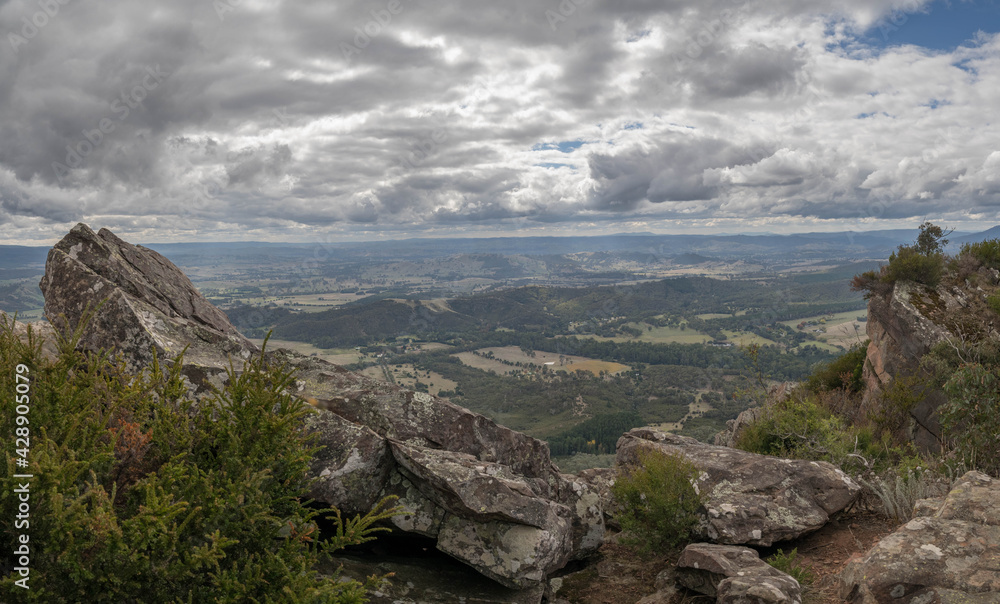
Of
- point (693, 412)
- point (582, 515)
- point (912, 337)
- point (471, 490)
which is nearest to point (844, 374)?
point (912, 337)

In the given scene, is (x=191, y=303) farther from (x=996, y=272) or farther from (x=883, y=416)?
(x=996, y=272)

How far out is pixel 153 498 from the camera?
5.11 m

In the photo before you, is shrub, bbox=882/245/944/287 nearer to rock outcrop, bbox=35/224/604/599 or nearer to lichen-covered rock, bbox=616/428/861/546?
lichen-covered rock, bbox=616/428/861/546

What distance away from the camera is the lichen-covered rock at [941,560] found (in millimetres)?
7395

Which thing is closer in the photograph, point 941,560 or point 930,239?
point 941,560

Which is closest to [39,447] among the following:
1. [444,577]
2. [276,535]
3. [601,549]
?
[276,535]

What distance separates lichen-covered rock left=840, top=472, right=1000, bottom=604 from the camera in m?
7.39

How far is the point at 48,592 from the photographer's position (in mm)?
4594

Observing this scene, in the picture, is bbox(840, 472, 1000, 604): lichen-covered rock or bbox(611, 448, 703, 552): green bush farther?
bbox(611, 448, 703, 552): green bush

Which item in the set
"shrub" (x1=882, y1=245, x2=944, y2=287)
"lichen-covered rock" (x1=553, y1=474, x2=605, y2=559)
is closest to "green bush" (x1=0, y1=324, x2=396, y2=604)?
"lichen-covered rock" (x1=553, y1=474, x2=605, y2=559)

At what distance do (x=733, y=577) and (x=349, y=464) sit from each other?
7169 millimetres

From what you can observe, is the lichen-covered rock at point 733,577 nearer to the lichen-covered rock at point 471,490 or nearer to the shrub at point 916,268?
the lichen-covered rock at point 471,490

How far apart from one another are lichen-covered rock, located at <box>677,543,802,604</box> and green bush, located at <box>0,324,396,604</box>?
606 cm

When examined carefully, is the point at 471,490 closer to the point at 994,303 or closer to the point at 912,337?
the point at 912,337
